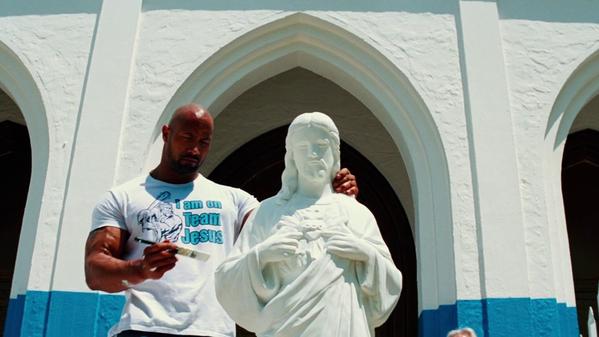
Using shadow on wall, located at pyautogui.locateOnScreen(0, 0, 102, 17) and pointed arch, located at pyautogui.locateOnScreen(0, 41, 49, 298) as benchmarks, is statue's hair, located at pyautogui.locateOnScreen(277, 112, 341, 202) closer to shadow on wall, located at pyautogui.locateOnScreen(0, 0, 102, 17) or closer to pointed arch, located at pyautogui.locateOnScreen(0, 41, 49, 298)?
Result: pointed arch, located at pyautogui.locateOnScreen(0, 41, 49, 298)

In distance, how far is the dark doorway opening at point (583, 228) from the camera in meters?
7.75

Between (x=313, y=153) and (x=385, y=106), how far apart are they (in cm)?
296

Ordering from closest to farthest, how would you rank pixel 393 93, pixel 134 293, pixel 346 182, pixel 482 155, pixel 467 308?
pixel 134 293, pixel 346 182, pixel 467 308, pixel 482 155, pixel 393 93

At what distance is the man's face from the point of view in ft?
7.34

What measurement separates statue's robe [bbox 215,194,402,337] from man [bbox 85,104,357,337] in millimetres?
80

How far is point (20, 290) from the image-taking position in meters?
4.82

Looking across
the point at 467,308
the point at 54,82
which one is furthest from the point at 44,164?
the point at 467,308

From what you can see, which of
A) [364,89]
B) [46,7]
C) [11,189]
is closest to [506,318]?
[364,89]

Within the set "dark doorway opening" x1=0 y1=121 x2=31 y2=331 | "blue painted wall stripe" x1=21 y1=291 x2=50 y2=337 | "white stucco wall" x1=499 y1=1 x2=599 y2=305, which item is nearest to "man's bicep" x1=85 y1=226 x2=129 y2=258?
"blue painted wall stripe" x1=21 y1=291 x2=50 y2=337

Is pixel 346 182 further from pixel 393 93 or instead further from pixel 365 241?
pixel 393 93

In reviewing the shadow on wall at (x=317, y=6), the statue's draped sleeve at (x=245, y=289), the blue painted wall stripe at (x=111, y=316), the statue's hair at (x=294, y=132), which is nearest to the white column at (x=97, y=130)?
the blue painted wall stripe at (x=111, y=316)

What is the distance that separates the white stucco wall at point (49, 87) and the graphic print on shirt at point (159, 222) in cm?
273

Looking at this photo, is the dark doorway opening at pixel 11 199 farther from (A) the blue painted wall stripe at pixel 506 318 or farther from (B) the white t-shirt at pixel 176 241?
(B) the white t-shirt at pixel 176 241

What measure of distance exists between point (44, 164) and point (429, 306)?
9.42 feet
